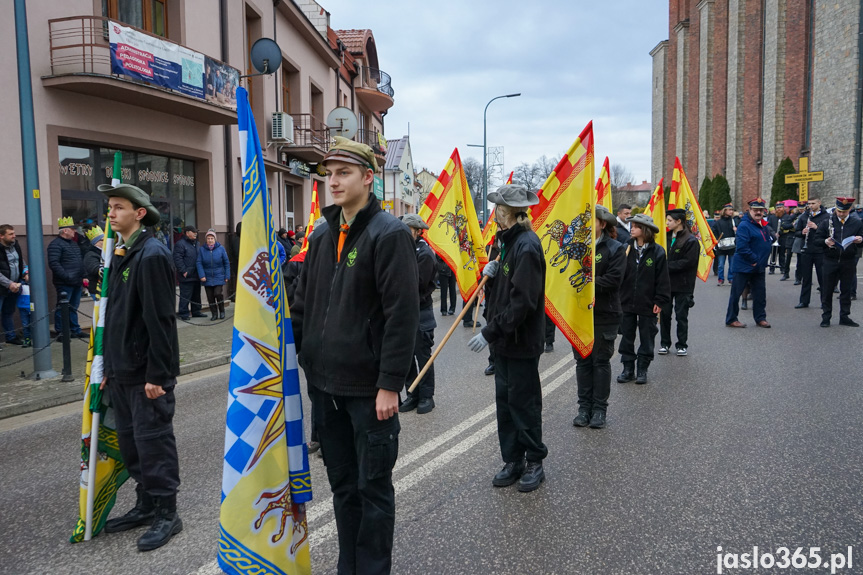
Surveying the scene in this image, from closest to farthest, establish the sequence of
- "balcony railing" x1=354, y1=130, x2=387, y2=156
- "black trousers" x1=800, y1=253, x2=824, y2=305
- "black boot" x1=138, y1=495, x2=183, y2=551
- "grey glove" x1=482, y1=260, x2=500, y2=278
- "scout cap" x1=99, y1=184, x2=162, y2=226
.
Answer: "black boot" x1=138, y1=495, x2=183, y2=551
"scout cap" x1=99, y1=184, x2=162, y2=226
"grey glove" x1=482, y1=260, x2=500, y2=278
"black trousers" x1=800, y1=253, x2=824, y2=305
"balcony railing" x1=354, y1=130, x2=387, y2=156

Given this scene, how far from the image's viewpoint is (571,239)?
5324mm

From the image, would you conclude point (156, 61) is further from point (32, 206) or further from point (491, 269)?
point (491, 269)

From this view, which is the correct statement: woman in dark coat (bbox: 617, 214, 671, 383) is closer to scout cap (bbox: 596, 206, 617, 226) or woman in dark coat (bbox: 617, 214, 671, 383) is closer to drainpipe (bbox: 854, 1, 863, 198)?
scout cap (bbox: 596, 206, 617, 226)

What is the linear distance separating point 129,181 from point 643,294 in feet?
34.9

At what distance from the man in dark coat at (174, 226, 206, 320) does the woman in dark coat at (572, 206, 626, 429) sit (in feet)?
30.3

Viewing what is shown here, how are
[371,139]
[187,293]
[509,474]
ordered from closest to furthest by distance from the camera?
[509,474], [187,293], [371,139]

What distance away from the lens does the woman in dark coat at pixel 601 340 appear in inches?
223

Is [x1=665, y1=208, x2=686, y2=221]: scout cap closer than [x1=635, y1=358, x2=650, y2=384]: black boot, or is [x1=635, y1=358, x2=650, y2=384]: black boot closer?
[x1=635, y1=358, x2=650, y2=384]: black boot

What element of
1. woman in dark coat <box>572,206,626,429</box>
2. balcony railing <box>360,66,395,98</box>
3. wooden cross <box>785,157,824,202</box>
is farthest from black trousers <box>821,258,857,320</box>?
balcony railing <box>360,66,395,98</box>

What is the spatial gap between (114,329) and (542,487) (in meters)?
2.82

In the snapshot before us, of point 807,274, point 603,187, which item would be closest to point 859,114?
point 807,274

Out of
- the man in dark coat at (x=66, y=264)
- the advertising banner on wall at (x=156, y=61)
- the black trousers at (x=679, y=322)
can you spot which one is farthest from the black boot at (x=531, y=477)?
the advertising banner on wall at (x=156, y=61)

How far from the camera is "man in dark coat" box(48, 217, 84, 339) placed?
991 centimetres

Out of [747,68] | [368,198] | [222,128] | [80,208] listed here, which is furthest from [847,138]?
[368,198]
